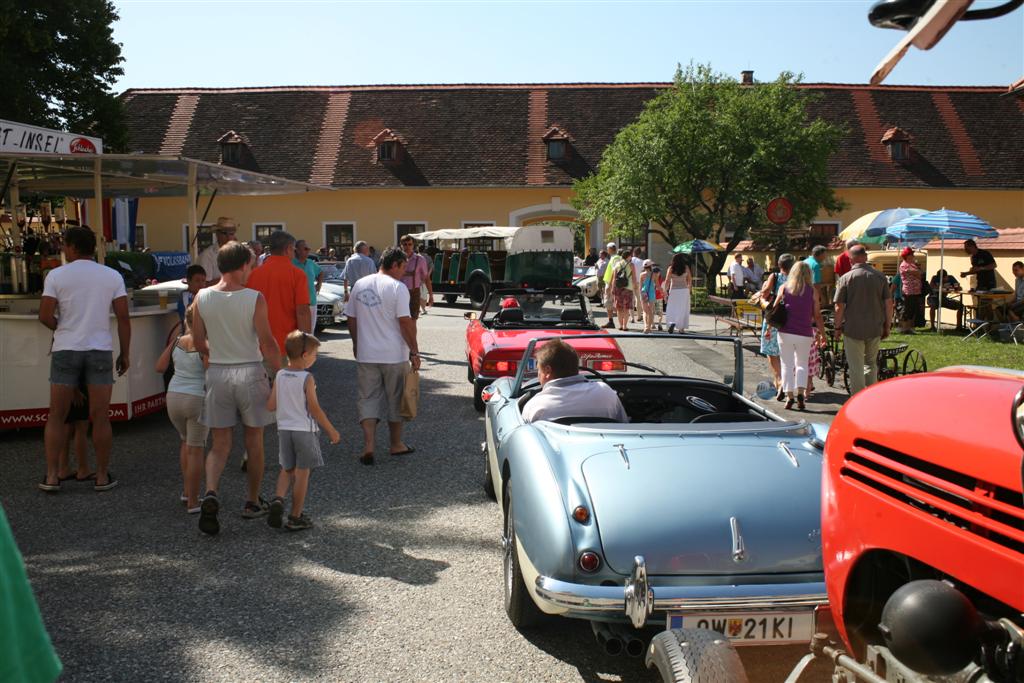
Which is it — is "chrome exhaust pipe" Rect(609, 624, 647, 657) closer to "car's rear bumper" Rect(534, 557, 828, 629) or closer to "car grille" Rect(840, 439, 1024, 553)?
"car's rear bumper" Rect(534, 557, 828, 629)

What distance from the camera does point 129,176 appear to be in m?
10.6

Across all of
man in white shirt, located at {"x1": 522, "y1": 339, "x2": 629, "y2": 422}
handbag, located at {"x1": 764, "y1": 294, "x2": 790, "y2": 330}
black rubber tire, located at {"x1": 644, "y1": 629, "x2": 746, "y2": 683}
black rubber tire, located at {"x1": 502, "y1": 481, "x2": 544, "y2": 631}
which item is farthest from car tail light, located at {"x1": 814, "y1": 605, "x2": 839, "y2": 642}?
handbag, located at {"x1": 764, "y1": 294, "x2": 790, "y2": 330}

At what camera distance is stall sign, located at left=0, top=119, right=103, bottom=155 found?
970 centimetres

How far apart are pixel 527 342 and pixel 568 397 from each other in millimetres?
4742

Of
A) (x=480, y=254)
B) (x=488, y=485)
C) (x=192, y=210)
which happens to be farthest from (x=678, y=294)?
(x=488, y=485)

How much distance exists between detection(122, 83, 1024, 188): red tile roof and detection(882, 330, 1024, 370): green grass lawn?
2446 centimetres

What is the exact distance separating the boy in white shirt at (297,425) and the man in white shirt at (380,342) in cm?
Result: 183

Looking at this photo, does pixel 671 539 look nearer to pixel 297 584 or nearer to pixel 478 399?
pixel 297 584

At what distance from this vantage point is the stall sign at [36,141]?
9695 millimetres

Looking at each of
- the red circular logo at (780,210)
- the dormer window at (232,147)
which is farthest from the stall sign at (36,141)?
the dormer window at (232,147)

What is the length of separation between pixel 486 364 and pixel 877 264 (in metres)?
17.5

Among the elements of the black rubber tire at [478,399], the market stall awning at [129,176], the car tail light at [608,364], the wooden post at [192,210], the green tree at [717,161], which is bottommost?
the black rubber tire at [478,399]

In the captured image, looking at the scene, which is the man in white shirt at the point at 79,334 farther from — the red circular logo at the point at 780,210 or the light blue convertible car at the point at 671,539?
the red circular logo at the point at 780,210

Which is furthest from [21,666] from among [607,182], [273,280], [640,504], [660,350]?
[607,182]
